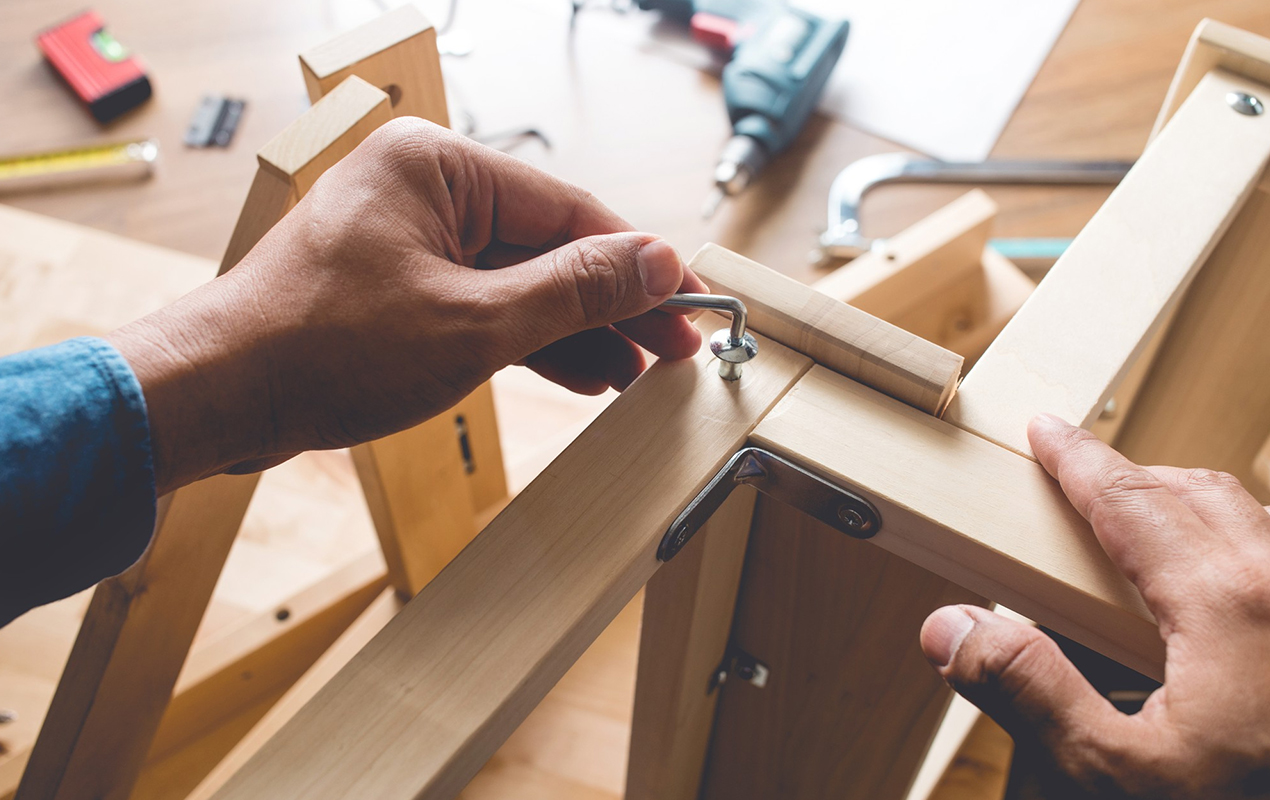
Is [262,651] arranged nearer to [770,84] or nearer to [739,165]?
[739,165]

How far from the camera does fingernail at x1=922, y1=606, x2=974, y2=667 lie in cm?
37

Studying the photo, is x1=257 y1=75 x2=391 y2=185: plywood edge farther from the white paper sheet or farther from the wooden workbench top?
the white paper sheet

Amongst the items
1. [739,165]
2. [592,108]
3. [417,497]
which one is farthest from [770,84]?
[417,497]

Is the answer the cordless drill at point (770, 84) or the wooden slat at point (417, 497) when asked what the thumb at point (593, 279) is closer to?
the wooden slat at point (417, 497)

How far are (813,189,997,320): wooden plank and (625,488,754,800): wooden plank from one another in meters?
0.36

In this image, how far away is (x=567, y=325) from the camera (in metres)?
0.45

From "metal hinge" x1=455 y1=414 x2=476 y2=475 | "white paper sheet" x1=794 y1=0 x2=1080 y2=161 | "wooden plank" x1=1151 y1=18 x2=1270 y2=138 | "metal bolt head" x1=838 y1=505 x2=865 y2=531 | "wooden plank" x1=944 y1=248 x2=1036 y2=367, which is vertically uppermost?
"wooden plank" x1=1151 y1=18 x2=1270 y2=138

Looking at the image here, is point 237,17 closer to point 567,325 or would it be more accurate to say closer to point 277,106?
point 277,106

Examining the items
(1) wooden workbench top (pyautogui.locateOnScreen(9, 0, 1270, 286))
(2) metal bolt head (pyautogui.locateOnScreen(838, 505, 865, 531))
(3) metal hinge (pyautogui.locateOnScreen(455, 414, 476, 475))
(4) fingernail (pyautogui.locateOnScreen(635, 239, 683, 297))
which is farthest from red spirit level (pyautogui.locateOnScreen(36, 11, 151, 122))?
(2) metal bolt head (pyautogui.locateOnScreen(838, 505, 865, 531))

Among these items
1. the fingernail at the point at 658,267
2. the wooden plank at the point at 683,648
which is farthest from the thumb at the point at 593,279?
the wooden plank at the point at 683,648

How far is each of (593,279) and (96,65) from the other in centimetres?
106

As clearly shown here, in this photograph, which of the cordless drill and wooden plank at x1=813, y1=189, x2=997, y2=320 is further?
the cordless drill

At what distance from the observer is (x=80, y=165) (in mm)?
1097

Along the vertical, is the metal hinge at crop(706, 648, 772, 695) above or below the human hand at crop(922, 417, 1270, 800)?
below
